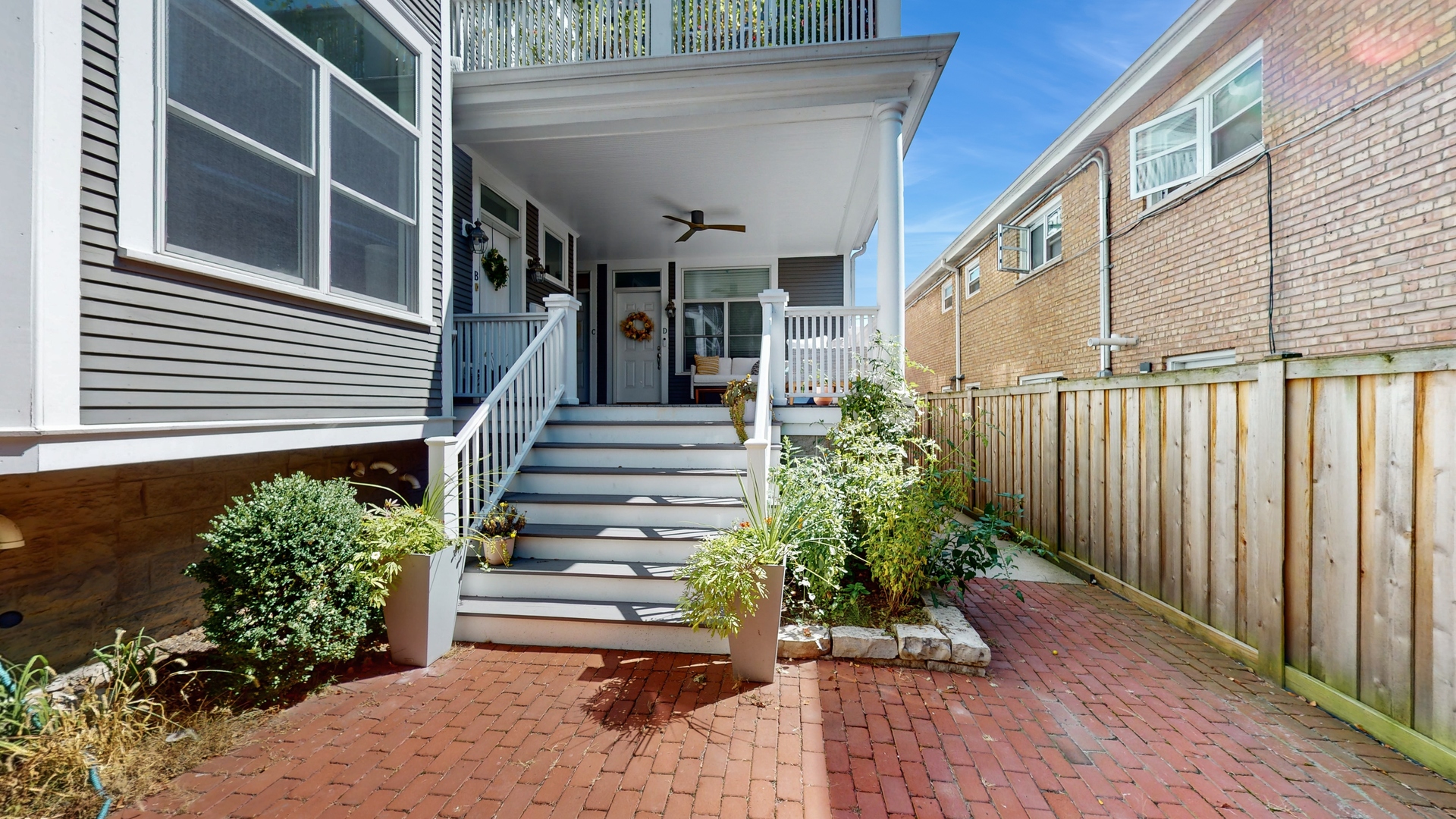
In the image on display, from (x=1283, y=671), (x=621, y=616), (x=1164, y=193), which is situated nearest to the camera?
(x=1283, y=671)

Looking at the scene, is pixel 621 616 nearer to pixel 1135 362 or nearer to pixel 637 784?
pixel 637 784

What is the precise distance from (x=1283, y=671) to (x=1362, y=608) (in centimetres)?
60

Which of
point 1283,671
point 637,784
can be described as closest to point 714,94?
point 637,784

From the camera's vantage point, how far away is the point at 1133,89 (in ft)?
20.5

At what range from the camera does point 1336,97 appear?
432 centimetres

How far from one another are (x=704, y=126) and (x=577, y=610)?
448cm

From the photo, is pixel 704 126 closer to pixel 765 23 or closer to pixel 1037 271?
pixel 765 23

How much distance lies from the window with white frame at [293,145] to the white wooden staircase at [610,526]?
72.8 inches

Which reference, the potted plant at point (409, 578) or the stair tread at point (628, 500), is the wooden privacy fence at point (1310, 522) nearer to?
the stair tread at point (628, 500)

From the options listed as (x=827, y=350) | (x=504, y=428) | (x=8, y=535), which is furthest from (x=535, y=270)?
(x=8, y=535)

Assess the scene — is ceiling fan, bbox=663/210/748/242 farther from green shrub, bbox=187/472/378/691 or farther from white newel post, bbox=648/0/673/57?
green shrub, bbox=187/472/378/691

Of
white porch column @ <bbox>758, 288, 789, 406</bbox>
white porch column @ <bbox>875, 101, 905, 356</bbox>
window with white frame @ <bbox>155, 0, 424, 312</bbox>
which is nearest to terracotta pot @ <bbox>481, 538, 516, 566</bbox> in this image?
window with white frame @ <bbox>155, 0, 424, 312</bbox>

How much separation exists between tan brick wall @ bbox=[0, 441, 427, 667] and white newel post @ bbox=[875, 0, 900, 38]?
20.3ft

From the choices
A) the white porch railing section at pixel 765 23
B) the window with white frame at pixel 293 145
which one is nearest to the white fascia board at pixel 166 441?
the window with white frame at pixel 293 145
